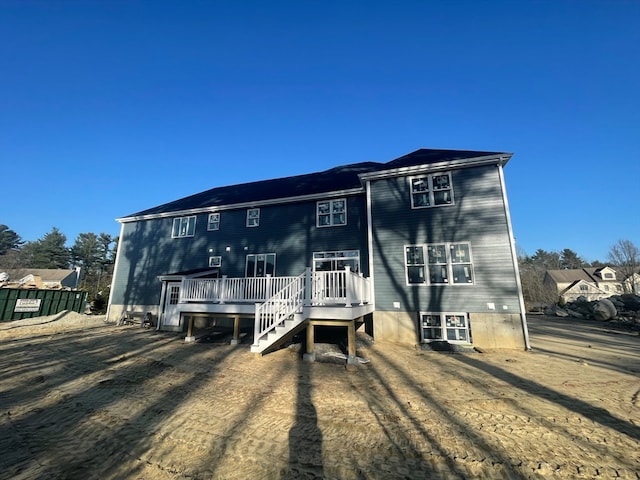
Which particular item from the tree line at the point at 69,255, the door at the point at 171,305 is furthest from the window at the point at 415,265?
the tree line at the point at 69,255

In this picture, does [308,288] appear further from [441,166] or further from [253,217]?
[253,217]

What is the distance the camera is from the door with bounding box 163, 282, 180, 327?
15.0 metres

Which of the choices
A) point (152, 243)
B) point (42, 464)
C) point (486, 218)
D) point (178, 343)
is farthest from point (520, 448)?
point (152, 243)

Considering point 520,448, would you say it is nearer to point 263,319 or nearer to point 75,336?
point 263,319

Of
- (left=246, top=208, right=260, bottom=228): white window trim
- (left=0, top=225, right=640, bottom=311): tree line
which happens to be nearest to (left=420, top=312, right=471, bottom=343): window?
(left=246, top=208, right=260, bottom=228): white window trim

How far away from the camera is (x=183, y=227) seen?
18500 mm

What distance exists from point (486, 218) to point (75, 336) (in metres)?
19.9

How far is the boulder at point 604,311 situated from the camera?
21.3 meters

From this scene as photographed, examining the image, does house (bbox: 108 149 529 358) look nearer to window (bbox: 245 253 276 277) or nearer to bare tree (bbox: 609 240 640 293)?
window (bbox: 245 253 276 277)

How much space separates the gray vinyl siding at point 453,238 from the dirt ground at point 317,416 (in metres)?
2.39

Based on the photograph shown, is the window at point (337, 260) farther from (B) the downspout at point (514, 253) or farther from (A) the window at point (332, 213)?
(B) the downspout at point (514, 253)

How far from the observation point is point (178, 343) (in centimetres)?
1169

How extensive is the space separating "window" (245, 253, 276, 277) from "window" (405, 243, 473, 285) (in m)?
7.41

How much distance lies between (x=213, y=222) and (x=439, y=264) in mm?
13601
